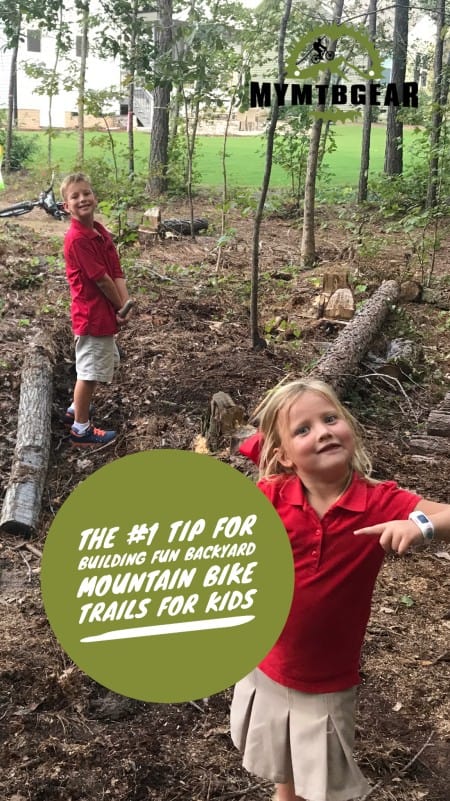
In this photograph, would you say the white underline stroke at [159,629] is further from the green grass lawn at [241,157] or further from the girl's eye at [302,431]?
the green grass lawn at [241,157]

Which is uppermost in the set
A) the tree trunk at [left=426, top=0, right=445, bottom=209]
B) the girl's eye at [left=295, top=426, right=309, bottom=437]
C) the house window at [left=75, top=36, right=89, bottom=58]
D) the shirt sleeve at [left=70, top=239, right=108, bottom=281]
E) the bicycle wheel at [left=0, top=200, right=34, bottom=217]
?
the house window at [left=75, top=36, right=89, bottom=58]

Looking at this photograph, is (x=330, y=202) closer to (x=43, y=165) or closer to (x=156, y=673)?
(x=43, y=165)

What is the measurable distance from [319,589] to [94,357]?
257cm

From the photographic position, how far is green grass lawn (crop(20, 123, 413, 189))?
42.7 feet

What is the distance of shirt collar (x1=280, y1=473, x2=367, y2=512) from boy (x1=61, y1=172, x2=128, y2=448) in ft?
7.58

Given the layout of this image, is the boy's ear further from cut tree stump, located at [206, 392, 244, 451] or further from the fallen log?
cut tree stump, located at [206, 392, 244, 451]

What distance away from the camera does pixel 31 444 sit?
12.1 feet

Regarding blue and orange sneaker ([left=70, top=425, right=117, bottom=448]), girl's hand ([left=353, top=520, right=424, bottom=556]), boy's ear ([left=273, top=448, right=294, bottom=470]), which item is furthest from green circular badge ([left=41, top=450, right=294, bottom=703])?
blue and orange sneaker ([left=70, top=425, right=117, bottom=448])

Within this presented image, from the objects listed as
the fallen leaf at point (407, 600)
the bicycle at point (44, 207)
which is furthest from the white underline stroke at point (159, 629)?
the bicycle at point (44, 207)

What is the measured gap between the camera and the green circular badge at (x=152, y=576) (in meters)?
1.00

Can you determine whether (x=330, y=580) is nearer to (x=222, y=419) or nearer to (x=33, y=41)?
(x=222, y=419)

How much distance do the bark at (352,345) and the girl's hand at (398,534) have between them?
2.80 meters

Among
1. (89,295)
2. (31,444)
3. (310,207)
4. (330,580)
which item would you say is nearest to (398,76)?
(310,207)

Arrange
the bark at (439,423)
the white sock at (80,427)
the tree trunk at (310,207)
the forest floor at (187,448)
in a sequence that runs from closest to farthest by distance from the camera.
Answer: the forest floor at (187,448), the white sock at (80,427), the bark at (439,423), the tree trunk at (310,207)
